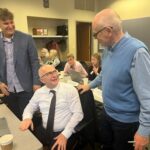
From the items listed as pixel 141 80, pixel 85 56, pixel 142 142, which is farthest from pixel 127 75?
pixel 85 56

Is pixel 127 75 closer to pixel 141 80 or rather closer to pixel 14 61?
pixel 141 80

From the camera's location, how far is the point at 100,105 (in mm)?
2295

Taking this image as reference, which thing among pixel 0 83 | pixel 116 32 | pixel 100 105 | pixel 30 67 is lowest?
pixel 100 105

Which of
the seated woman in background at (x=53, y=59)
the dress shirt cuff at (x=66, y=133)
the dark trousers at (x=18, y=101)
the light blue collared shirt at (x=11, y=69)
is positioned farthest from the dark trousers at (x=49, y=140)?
the seated woman in background at (x=53, y=59)

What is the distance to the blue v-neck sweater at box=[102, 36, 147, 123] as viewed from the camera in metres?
1.19

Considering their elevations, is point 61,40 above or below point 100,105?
above

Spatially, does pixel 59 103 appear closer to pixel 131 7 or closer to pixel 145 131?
pixel 145 131

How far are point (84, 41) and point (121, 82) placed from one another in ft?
20.3

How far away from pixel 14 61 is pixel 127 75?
124 cm

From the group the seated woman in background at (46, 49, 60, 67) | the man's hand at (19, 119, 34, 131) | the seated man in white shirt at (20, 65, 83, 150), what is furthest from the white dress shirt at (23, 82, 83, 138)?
the seated woman in background at (46, 49, 60, 67)

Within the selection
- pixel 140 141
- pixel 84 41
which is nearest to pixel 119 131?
pixel 140 141

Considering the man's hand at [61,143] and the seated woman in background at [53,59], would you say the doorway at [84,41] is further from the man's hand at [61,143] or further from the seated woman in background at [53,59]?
the man's hand at [61,143]

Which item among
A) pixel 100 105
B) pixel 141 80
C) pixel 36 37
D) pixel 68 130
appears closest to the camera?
pixel 141 80

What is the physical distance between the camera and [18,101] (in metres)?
Answer: 2.11
